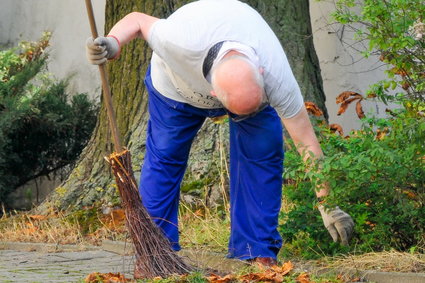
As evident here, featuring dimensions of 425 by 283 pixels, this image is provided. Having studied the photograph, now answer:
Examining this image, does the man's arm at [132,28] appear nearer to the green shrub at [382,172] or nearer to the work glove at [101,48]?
the work glove at [101,48]

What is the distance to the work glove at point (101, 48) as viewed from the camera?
452cm

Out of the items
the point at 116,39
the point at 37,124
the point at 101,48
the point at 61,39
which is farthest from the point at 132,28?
the point at 61,39

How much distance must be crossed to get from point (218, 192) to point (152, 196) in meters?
1.98

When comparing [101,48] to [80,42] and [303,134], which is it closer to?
[303,134]

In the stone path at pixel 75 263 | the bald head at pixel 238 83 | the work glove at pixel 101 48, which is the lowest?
the stone path at pixel 75 263

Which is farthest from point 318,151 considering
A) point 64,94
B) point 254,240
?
point 64,94

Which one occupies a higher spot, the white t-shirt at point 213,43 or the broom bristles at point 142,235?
the white t-shirt at point 213,43

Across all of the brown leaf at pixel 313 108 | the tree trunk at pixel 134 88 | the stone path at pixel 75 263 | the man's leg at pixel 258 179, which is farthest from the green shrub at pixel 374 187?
the tree trunk at pixel 134 88

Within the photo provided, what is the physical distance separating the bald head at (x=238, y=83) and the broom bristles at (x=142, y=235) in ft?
2.75

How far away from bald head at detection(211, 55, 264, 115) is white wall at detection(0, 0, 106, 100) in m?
6.02

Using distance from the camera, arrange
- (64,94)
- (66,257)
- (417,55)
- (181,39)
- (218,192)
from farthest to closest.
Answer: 1. (64,94)
2. (218,192)
3. (66,257)
4. (417,55)
5. (181,39)

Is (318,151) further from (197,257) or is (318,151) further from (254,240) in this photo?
(197,257)

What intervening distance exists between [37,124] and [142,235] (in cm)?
495

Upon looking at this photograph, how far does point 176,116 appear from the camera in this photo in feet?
16.4
